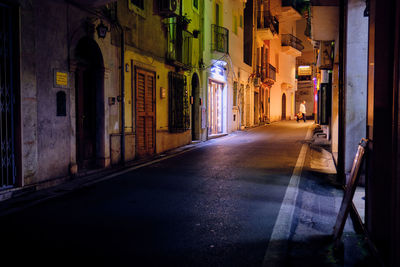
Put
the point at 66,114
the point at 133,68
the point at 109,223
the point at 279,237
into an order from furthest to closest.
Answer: the point at 133,68, the point at 66,114, the point at 109,223, the point at 279,237

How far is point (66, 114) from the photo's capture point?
8414mm

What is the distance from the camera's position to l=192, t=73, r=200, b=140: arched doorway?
60.6 feet

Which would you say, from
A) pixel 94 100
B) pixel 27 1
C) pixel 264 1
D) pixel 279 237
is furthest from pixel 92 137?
pixel 264 1

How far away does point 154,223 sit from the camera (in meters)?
5.00

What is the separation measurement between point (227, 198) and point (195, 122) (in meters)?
12.2

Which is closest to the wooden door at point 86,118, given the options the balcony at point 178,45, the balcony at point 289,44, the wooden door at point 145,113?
the wooden door at point 145,113

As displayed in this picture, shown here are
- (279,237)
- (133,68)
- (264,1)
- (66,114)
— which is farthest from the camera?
(264,1)

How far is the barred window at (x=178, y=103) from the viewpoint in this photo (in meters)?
14.9

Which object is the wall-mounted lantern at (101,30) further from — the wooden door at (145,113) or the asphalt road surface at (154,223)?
the asphalt road surface at (154,223)

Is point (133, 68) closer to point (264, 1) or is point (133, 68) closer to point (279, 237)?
point (279, 237)

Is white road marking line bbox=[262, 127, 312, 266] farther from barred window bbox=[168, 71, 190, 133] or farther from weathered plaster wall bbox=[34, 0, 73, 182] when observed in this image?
barred window bbox=[168, 71, 190, 133]

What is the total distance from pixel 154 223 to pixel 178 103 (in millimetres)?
10883

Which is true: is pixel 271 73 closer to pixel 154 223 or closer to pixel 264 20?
pixel 264 20

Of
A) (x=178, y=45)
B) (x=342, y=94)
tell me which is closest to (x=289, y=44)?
(x=178, y=45)
